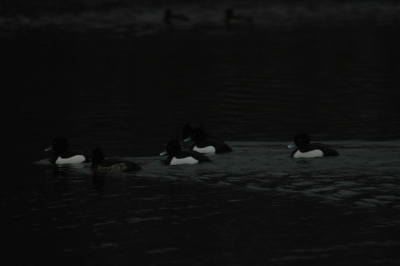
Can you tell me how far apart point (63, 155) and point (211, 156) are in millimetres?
3400

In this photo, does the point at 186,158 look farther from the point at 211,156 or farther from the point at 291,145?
the point at 291,145

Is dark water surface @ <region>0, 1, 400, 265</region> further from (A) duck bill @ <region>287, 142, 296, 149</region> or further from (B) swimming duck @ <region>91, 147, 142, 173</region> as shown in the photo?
(A) duck bill @ <region>287, 142, 296, 149</region>

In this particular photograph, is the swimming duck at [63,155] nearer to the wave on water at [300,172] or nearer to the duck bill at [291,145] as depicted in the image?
the wave on water at [300,172]

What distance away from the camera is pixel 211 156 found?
2158cm

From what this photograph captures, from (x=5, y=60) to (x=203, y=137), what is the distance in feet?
86.2

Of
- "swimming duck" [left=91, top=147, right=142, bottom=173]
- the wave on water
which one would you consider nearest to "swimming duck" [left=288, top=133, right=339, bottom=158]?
the wave on water

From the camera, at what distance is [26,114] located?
3011cm

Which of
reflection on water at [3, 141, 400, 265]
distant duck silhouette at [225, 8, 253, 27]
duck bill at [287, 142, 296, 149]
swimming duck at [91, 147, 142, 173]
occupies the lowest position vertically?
reflection on water at [3, 141, 400, 265]

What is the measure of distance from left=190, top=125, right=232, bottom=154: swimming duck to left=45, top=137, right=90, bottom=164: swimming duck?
274cm

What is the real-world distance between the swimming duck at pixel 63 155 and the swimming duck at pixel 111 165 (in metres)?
0.92

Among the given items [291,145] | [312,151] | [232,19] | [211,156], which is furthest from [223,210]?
[232,19]

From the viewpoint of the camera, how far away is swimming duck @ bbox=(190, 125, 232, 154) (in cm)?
2208

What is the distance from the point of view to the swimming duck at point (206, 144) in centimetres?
2208

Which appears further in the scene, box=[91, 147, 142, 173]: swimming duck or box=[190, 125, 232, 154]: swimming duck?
box=[190, 125, 232, 154]: swimming duck
